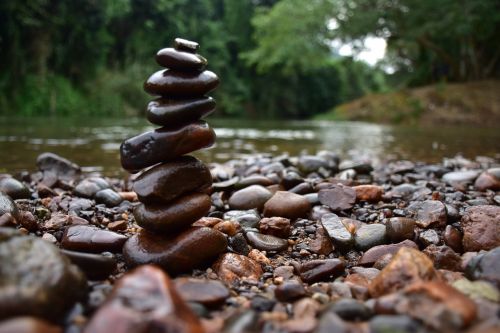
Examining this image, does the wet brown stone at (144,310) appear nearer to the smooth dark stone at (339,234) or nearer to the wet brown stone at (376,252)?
the wet brown stone at (376,252)

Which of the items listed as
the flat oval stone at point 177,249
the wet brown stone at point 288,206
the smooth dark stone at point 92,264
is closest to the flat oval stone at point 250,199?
the wet brown stone at point 288,206

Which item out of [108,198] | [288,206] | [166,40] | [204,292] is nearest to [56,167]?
[108,198]

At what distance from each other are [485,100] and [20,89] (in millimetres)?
20978

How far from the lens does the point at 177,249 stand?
2.12 metres

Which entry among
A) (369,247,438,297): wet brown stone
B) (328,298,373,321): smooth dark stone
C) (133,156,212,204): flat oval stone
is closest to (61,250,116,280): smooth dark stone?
(133,156,212,204): flat oval stone

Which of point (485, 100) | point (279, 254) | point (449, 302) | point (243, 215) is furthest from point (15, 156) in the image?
point (485, 100)

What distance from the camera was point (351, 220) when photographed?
9.48ft

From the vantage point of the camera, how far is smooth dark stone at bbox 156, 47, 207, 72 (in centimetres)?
226

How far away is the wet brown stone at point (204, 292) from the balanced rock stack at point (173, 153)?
41 cm

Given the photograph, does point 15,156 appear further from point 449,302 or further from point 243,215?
point 449,302

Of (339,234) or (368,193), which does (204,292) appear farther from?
(368,193)

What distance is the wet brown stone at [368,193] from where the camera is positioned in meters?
3.32

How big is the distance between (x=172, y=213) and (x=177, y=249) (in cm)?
21

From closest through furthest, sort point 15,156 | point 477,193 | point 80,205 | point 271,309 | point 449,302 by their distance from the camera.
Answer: point 449,302 < point 271,309 < point 80,205 < point 477,193 < point 15,156
